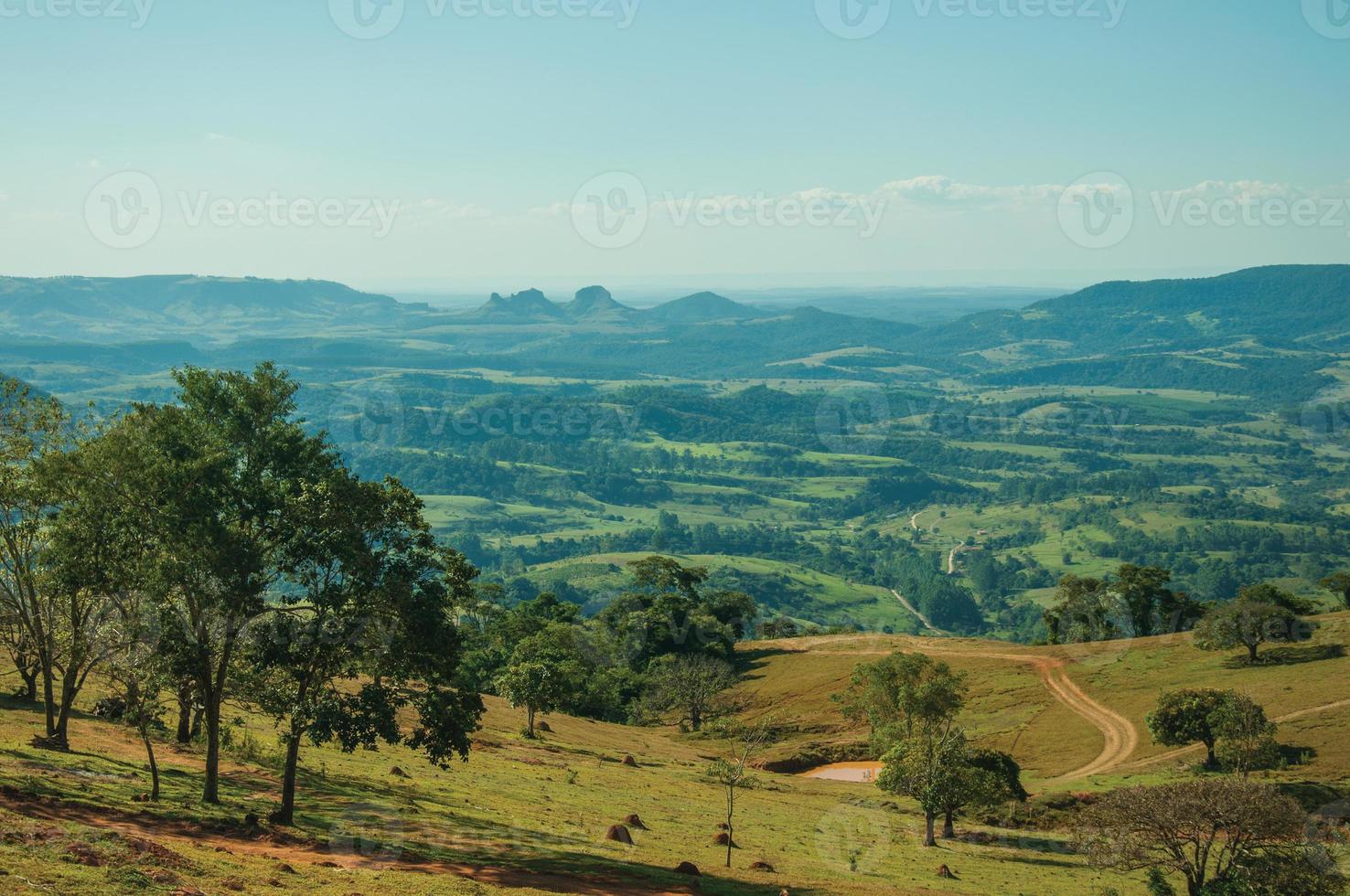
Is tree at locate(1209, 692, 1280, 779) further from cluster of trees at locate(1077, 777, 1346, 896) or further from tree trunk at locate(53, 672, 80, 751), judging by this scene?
tree trunk at locate(53, 672, 80, 751)

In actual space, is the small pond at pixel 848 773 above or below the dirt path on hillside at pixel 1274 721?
below

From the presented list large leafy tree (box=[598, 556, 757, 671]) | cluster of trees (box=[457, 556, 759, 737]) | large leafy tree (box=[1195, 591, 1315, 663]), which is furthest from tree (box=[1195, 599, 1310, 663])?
large leafy tree (box=[598, 556, 757, 671])

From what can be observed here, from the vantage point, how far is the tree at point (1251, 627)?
244 feet

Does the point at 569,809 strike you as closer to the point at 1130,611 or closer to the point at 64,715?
the point at 64,715

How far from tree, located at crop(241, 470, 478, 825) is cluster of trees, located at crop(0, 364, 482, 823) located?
0.19 ft

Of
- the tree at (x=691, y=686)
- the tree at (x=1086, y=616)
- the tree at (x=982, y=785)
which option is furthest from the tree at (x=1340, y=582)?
the tree at (x=691, y=686)

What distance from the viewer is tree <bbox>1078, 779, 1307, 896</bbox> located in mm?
29562

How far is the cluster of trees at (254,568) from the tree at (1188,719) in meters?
45.3

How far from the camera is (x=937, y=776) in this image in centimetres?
4644

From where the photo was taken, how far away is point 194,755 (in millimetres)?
38156

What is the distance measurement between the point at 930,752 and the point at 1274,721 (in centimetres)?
2830

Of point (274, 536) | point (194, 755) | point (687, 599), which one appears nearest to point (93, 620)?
point (194, 755)

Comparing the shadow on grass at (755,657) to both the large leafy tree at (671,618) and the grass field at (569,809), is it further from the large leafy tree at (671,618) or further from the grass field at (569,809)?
the grass field at (569,809)

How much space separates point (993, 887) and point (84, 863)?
31.5 metres
